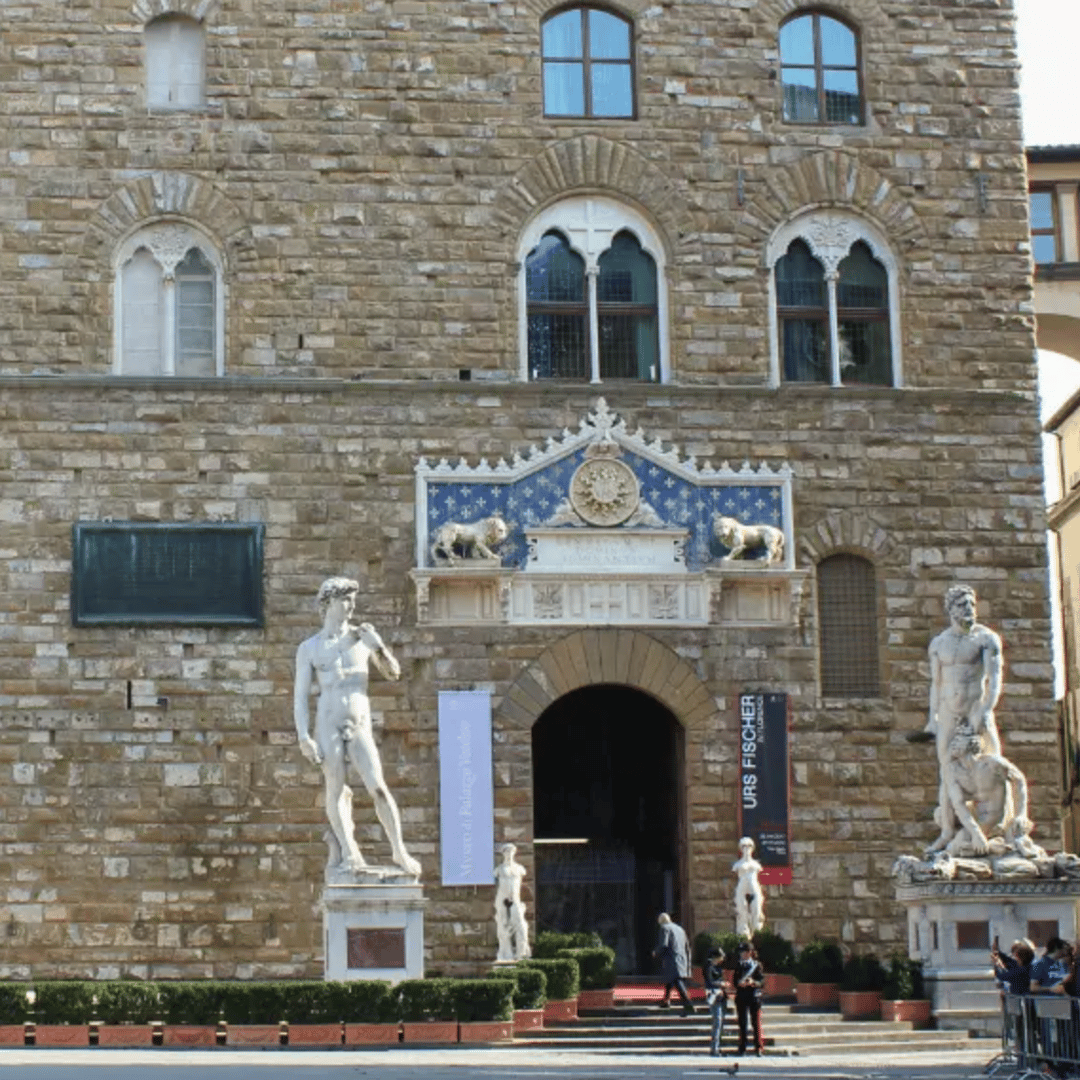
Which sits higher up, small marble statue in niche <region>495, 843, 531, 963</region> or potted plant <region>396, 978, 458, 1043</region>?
small marble statue in niche <region>495, 843, 531, 963</region>

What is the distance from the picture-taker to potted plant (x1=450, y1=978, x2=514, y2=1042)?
25.2m

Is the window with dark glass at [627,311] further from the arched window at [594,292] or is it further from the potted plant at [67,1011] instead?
the potted plant at [67,1011]

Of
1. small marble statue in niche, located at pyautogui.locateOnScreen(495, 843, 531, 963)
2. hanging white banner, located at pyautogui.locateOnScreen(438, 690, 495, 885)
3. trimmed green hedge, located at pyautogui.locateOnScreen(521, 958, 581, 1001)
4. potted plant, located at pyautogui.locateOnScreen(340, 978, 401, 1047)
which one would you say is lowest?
potted plant, located at pyautogui.locateOnScreen(340, 978, 401, 1047)

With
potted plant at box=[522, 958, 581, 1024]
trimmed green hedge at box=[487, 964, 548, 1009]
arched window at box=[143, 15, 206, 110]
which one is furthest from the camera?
arched window at box=[143, 15, 206, 110]

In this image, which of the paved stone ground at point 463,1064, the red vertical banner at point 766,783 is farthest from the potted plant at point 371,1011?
the red vertical banner at point 766,783

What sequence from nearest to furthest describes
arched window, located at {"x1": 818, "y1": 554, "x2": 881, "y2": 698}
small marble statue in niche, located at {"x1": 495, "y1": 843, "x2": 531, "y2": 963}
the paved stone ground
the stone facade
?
1. the paved stone ground
2. small marble statue in niche, located at {"x1": 495, "y1": 843, "x2": 531, "y2": 963}
3. the stone facade
4. arched window, located at {"x1": 818, "y1": 554, "x2": 881, "y2": 698}

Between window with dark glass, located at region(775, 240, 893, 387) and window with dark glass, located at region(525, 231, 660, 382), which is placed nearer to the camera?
window with dark glass, located at region(525, 231, 660, 382)

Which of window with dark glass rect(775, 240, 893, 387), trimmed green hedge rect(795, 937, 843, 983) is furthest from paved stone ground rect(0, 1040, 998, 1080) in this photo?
window with dark glass rect(775, 240, 893, 387)

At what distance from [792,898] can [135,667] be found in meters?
8.28

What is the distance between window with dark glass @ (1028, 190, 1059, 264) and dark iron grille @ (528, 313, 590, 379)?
1055 centimetres

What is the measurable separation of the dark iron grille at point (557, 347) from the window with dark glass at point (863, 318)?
3278mm

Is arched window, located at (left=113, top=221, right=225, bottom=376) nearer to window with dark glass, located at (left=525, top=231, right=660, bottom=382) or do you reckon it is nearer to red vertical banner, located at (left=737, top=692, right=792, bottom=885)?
window with dark glass, located at (left=525, top=231, right=660, bottom=382)

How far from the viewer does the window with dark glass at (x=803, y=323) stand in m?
33.0

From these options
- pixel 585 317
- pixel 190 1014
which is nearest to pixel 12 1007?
pixel 190 1014
